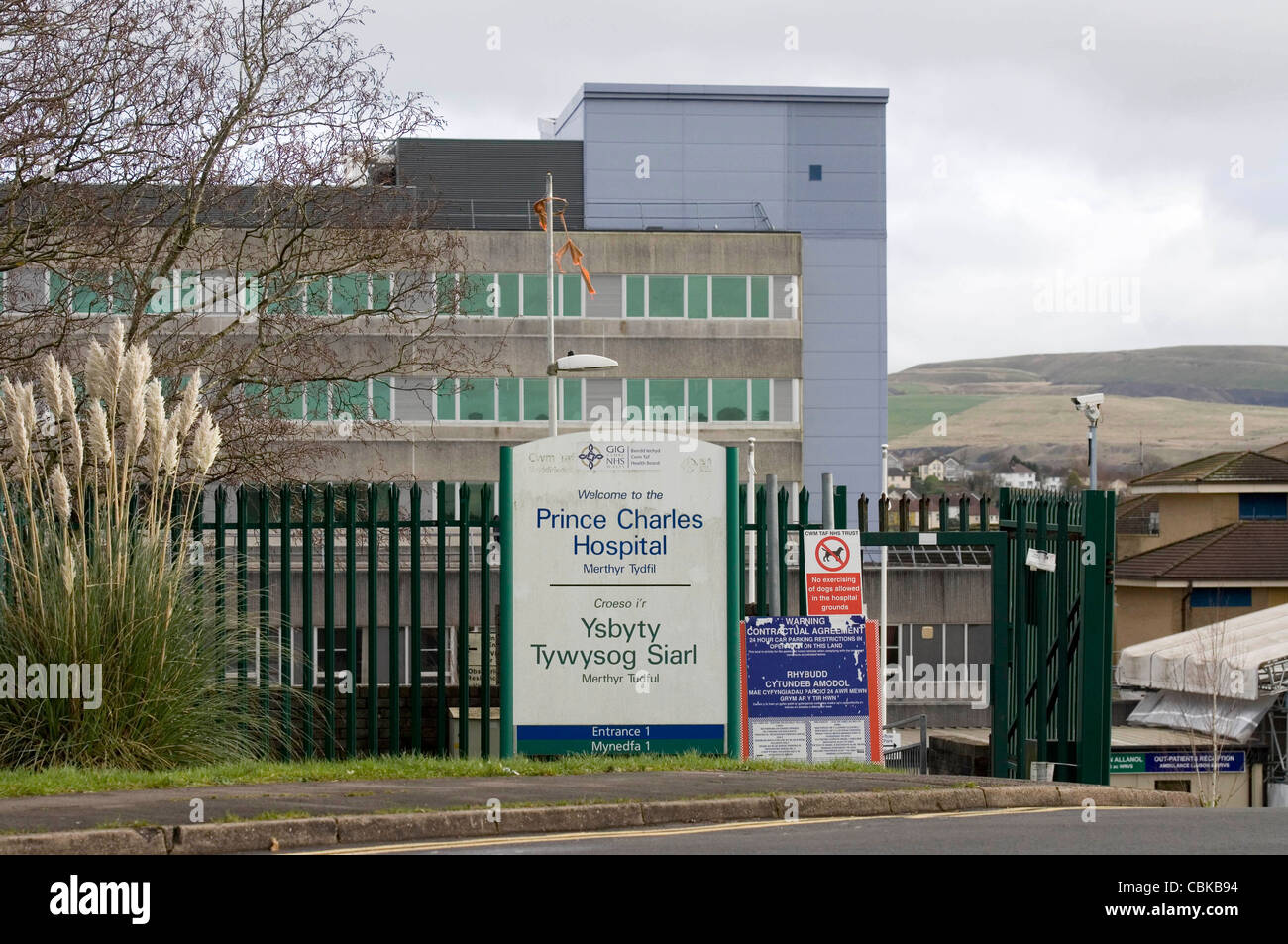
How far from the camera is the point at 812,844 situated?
8789 mm

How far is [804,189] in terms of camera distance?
2566 inches

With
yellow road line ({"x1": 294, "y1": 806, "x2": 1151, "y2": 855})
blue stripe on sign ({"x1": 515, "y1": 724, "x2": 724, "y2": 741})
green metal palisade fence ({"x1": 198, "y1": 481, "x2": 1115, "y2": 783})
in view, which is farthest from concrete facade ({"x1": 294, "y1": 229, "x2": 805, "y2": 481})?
yellow road line ({"x1": 294, "y1": 806, "x2": 1151, "y2": 855})

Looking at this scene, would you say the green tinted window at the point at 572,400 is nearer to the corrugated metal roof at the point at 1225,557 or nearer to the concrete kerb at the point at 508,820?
the corrugated metal roof at the point at 1225,557

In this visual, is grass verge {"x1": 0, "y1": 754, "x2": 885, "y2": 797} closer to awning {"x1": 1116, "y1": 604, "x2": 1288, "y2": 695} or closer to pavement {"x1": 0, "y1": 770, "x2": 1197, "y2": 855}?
pavement {"x1": 0, "y1": 770, "x2": 1197, "y2": 855}

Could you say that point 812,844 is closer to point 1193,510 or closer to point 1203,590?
point 1203,590

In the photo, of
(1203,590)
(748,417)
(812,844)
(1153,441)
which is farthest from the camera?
(1153,441)

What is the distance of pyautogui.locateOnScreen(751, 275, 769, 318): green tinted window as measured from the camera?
58.3m

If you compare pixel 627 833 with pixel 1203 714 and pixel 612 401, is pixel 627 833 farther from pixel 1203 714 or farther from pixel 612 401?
pixel 612 401

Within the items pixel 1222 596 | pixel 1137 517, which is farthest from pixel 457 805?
pixel 1137 517

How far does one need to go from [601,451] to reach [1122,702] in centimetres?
4195

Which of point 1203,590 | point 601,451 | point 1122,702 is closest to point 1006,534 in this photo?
point 601,451

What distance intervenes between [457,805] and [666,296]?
49.0 m

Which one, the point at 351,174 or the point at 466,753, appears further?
the point at 351,174
